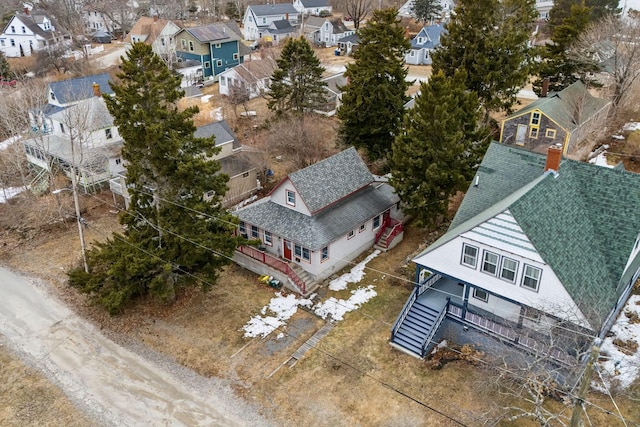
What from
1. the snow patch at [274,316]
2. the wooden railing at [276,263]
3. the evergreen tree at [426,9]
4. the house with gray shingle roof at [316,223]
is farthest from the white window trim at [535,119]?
the evergreen tree at [426,9]

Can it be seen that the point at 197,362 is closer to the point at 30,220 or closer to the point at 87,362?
the point at 87,362

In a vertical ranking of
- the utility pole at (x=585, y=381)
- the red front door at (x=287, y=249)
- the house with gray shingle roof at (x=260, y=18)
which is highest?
the house with gray shingle roof at (x=260, y=18)

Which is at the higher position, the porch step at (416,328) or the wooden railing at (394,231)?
the wooden railing at (394,231)

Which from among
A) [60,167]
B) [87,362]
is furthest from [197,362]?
[60,167]

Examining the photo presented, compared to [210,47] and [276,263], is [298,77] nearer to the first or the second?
[276,263]

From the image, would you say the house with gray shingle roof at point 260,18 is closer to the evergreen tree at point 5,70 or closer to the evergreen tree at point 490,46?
the evergreen tree at point 5,70

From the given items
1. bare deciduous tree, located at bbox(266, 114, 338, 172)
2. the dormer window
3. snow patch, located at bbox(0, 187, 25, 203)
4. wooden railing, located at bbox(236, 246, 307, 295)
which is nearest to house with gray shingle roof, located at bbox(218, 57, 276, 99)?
bare deciduous tree, located at bbox(266, 114, 338, 172)
